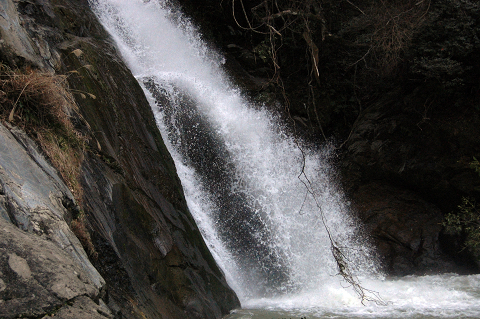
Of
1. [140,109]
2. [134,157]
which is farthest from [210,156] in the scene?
→ [134,157]

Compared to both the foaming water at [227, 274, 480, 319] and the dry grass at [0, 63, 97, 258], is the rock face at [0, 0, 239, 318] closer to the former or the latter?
the dry grass at [0, 63, 97, 258]

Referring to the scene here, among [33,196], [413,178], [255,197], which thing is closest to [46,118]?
[33,196]

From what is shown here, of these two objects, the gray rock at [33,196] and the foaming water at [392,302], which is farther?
the foaming water at [392,302]

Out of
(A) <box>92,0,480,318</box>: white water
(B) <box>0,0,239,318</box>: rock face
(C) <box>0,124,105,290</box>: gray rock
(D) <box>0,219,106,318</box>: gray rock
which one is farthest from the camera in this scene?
(A) <box>92,0,480,318</box>: white water

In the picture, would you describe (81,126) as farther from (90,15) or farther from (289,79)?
(289,79)

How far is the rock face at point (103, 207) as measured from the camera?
65.6 inches

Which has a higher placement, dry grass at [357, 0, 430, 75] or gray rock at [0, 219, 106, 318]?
dry grass at [357, 0, 430, 75]

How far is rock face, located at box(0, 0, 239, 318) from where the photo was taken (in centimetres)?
167

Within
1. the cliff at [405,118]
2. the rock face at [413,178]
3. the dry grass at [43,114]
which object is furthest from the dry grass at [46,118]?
the rock face at [413,178]

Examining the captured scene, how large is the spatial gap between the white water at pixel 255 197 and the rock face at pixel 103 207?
105 cm

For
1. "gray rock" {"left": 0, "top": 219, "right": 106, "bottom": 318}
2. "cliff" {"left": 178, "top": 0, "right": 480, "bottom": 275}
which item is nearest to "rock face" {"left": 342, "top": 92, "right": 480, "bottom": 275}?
"cliff" {"left": 178, "top": 0, "right": 480, "bottom": 275}

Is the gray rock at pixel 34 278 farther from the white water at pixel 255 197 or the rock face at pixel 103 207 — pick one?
the white water at pixel 255 197

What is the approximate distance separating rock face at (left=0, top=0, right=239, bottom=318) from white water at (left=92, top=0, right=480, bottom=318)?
1.05m

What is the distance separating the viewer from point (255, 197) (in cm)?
766
